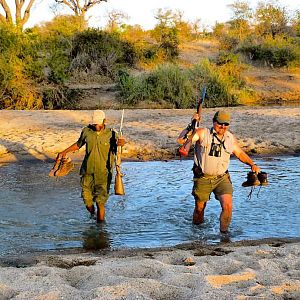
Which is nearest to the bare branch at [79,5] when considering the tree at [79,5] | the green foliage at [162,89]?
the tree at [79,5]

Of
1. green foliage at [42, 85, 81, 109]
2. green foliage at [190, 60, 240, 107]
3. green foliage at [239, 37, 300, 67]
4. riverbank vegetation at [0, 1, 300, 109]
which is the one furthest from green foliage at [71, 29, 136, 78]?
green foliage at [239, 37, 300, 67]

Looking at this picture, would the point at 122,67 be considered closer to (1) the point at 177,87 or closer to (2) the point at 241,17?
(1) the point at 177,87

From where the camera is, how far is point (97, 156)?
7430 mm

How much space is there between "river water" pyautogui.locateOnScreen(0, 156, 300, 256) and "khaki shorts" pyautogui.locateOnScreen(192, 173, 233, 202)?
0.51 meters

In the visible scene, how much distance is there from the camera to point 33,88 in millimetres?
23109

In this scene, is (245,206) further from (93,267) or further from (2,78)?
(2,78)

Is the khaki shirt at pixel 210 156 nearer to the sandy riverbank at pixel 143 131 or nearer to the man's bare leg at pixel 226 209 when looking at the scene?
the man's bare leg at pixel 226 209

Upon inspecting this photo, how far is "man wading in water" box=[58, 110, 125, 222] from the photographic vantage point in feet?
24.2

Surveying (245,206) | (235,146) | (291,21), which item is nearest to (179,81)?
(245,206)

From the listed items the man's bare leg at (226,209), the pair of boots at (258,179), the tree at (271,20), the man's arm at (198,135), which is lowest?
the man's bare leg at (226,209)

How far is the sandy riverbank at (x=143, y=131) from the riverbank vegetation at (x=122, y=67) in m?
4.04

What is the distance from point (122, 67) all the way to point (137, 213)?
20.9 m

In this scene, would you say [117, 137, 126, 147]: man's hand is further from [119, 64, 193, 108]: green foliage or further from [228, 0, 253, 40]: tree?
[228, 0, 253, 40]: tree

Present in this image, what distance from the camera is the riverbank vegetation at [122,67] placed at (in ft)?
76.0
